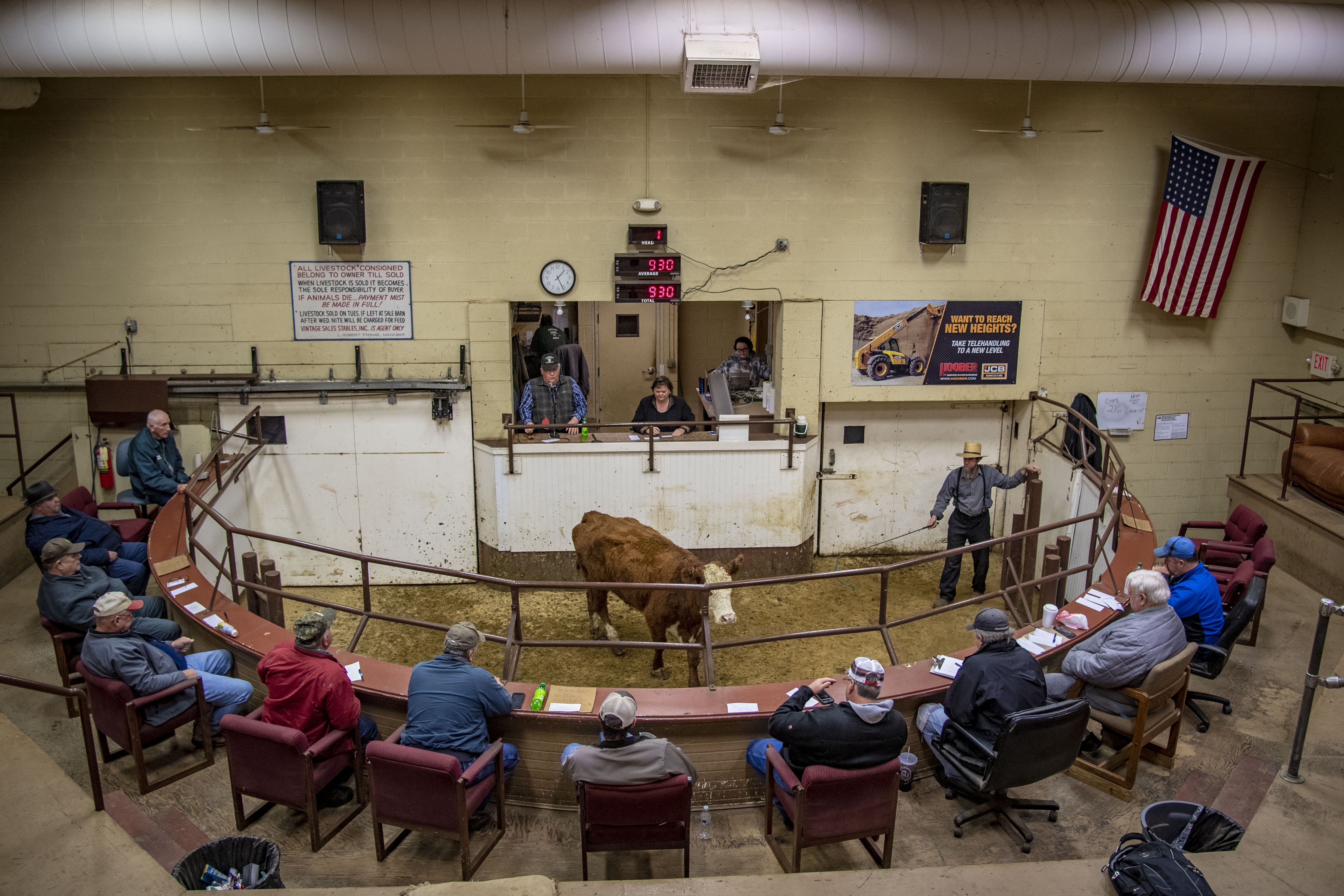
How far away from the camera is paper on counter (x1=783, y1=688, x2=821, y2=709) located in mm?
5242

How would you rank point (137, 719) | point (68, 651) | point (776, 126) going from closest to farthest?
1. point (137, 719)
2. point (68, 651)
3. point (776, 126)

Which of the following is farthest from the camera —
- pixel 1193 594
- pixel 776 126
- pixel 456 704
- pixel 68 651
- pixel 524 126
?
pixel 776 126

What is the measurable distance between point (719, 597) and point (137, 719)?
382 cm

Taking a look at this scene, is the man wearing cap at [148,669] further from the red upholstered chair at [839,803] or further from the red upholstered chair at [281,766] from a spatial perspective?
the red upholstered chair at [839,803]

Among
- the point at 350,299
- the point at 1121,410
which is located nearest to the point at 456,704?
the point at 350,299

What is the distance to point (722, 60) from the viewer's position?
25.6 feet

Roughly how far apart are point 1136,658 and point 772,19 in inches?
220

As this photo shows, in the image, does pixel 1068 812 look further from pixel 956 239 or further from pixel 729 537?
pixel 956 239

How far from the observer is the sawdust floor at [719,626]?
8.55 m

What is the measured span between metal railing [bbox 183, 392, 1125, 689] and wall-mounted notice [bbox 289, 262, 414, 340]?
3.67 ft

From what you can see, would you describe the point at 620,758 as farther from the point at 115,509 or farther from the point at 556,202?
the point at 115,509

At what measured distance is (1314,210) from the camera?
34.2 ft

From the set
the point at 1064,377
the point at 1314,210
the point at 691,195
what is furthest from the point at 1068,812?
the point at 1314,210

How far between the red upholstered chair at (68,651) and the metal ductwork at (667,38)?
4.55m
